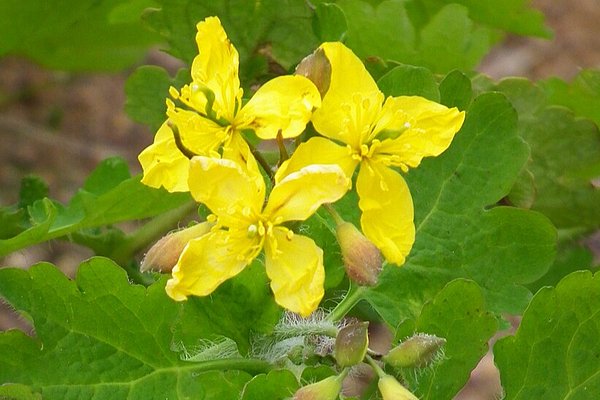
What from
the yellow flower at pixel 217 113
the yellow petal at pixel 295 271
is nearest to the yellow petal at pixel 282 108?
the yellow flower at pixel 217 113

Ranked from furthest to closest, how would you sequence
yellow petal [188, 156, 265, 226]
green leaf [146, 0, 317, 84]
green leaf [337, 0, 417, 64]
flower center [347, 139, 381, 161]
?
green leaf [337, 0, 417, 64] → green leaf [146, 0, 317, 84] → flower center [347, 139, 381, 161] → yellow petal [188, 156, 265, 226]

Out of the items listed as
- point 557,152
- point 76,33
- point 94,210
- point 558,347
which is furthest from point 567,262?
point 76,33

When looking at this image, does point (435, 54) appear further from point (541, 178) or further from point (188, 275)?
point (188, 275)

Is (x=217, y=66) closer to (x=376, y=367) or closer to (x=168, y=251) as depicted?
(x=168, y=251)

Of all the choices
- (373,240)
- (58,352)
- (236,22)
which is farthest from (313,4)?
(58,352)

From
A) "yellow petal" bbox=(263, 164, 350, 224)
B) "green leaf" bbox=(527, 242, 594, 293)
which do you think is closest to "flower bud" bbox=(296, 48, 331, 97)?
"yellow petal" bbox=(263, 164, 350, 224)

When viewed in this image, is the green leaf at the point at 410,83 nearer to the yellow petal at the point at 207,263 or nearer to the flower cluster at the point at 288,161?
the flower cluster at the point at 288,161

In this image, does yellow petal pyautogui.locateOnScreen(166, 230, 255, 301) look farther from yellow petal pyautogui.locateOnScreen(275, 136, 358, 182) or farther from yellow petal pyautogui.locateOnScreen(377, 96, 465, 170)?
yellow petal pyautogui.locateOnScreen(377, 96, 465, 170)
